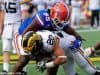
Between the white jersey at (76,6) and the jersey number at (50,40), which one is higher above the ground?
the jersey number at (50,40)

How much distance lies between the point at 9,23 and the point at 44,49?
2.20m

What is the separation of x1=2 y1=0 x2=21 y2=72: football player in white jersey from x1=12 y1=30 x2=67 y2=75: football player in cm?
178

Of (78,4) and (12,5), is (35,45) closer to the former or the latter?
(12,5)

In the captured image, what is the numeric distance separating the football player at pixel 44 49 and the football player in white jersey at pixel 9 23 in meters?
1.78

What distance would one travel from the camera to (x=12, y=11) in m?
8.62

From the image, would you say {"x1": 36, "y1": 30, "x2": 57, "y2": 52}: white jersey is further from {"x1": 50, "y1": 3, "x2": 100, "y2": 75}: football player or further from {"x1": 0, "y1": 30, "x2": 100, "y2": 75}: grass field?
{"x1": 0, "y1": 30, "x2": 100, "y2": 75}: grass field

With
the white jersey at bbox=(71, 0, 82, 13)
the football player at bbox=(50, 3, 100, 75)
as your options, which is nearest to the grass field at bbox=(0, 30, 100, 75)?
the football player at bbox=(50, 3, 100, 75)

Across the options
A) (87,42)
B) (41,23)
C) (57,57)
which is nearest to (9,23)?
(41,23)

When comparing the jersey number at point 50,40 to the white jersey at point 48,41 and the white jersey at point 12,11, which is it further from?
the white jersey at point 12,11

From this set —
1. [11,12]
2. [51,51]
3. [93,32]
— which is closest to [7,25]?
[11,12]

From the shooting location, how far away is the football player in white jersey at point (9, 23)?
834 centimetres

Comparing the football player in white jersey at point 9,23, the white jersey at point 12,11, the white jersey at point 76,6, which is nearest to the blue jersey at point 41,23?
the football player in white jersey at point 9,23

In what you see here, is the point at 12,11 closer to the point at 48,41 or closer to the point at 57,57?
the point at 48,41

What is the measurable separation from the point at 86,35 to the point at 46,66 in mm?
8297
